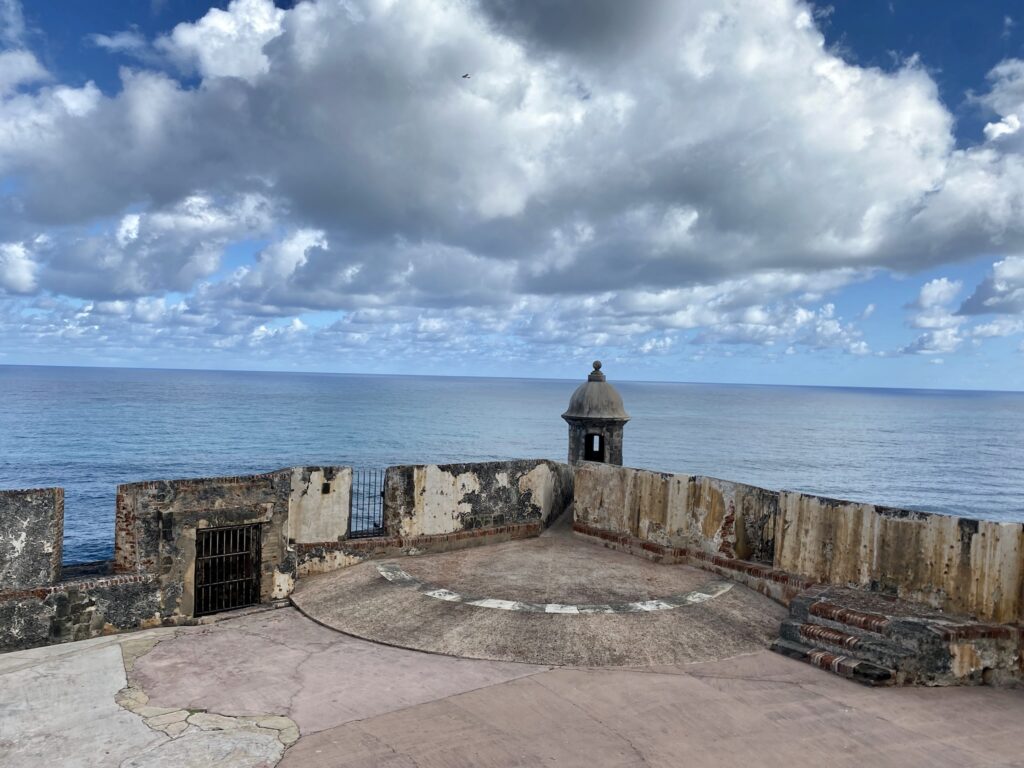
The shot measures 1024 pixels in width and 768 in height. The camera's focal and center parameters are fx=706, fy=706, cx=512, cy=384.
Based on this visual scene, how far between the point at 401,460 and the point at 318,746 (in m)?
60.0

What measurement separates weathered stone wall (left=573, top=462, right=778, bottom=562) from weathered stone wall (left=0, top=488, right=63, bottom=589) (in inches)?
440

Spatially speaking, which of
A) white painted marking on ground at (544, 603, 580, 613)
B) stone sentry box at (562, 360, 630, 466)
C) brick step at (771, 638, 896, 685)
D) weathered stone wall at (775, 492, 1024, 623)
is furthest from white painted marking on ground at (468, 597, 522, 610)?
stone sentry box at (562, 360, 630, 466)

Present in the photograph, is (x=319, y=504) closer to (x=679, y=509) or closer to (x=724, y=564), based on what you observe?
(x=679, y=509)

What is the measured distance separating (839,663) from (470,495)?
8.76 metres

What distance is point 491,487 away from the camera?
56.0ft

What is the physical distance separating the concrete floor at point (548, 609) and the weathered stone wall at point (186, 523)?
3.72ft

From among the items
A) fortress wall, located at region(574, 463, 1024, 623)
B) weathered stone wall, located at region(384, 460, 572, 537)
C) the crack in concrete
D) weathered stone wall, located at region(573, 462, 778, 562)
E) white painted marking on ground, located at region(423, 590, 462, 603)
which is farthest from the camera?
weathered stone wall, located at region(384, 460, 572, 537)

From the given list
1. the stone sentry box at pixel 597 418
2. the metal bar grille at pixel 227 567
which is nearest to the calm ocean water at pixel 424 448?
the metal bar grille at pixel 227 567

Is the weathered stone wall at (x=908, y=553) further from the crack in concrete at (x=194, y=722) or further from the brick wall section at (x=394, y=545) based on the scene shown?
the crack in concrete at (x=194, y=722)

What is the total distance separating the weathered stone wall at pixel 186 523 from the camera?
39.3ft

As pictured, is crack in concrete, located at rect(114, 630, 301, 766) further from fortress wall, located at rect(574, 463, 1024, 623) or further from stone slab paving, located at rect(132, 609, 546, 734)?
fortress wall, located at rect(574, 463, 1024, 623)

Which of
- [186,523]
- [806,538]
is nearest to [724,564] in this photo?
[806,538]

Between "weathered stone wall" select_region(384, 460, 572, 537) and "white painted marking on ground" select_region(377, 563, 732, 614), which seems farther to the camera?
"weathered stone wall" select_region(384, 460, 572, 537)

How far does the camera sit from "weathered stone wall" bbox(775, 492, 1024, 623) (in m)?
10.8
